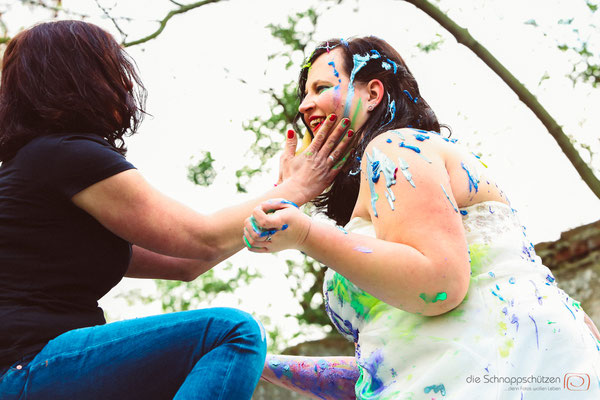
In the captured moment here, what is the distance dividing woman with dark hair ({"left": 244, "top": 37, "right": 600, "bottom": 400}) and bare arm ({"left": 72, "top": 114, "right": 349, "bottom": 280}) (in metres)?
0.30

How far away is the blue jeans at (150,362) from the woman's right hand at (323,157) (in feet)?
2.49

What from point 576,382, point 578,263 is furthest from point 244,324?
point 578,263

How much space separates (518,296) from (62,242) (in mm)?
1417

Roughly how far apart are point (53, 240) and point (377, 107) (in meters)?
1.36

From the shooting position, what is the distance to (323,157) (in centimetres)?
248

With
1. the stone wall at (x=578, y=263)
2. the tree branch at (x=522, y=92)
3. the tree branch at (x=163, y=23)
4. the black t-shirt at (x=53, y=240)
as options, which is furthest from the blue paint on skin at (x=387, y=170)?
the stone wall at (x=578, y=263)

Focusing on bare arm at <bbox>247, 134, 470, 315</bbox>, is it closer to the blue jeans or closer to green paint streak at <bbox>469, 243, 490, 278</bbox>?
green paint streak at <bbox>469, 243, 490, 278</bbox>

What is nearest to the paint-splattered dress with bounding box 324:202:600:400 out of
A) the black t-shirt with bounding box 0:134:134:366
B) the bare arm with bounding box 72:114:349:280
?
the bare arm with bounding box 72:114:349:280

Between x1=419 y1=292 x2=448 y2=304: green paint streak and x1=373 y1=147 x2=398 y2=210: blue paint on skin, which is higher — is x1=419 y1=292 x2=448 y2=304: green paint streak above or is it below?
below

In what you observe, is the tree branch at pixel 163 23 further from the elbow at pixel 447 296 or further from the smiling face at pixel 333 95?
the elbow at pixel 447 296

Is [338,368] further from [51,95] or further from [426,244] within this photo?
[51,95]

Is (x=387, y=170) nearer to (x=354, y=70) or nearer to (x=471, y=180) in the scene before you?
(x=471, y=180)

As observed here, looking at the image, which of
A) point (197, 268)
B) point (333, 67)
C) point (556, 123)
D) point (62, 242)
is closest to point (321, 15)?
point (556, 123)

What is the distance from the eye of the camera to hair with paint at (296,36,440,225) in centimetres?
247
